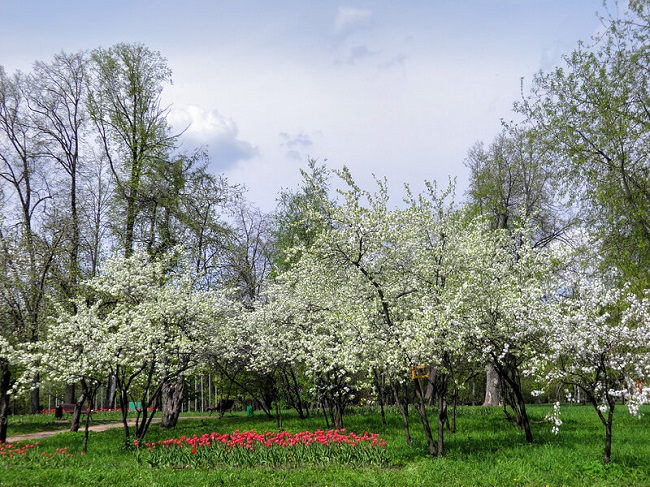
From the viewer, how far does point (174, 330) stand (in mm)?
15086

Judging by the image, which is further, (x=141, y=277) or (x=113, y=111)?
(x=113, y=111)

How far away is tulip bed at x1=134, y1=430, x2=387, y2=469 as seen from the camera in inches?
426

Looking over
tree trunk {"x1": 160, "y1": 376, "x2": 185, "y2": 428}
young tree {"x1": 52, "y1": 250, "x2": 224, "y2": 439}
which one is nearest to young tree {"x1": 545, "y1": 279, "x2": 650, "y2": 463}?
young tree {"x1": 52, "y1": 250, "x2": 224, "y2": 439}

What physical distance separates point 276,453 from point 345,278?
4.75m

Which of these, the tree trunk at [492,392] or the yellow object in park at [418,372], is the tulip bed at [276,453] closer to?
the yellow object in park at [418,372]

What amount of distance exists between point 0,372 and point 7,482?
736 centimetres

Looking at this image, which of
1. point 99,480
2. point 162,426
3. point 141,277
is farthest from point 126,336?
point 162,426

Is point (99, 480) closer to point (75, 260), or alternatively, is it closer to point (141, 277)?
point (141, 277)

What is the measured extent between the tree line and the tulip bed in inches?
52.9

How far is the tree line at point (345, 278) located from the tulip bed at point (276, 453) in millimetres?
1345

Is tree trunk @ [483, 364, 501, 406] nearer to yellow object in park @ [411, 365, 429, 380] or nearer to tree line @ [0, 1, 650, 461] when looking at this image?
tree line @ [0, 1, 650, 461]

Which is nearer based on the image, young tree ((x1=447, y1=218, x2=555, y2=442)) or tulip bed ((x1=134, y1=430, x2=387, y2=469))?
tulip bed ((x1=134, y1=430, x2=387, y2=469))

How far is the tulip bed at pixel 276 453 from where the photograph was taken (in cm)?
1083

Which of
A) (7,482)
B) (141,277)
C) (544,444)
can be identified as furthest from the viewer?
(141,277)
